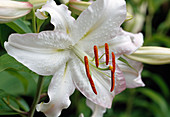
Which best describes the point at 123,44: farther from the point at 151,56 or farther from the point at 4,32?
the point at 4,32

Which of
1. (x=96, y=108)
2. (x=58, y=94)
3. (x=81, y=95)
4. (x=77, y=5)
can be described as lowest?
(x=81, y=95)

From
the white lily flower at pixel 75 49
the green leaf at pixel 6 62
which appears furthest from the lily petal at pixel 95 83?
the green leaf at pixel 6 62

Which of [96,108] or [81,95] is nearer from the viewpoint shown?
[96,108]

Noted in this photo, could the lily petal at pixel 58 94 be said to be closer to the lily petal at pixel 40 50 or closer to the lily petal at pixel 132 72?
the lily petal at pixel 40 50

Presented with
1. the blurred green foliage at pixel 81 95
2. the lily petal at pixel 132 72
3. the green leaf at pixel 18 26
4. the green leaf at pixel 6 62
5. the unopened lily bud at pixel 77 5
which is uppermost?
the unopened lily bud at pixel 77 5

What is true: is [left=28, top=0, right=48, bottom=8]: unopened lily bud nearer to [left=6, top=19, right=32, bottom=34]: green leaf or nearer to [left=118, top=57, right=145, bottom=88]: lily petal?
[left=6, top=19, right=32, bottom=34]: green leaf

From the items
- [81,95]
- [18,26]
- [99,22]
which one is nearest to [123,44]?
[99,22]

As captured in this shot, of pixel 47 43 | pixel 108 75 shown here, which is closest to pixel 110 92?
pixel 108 75
